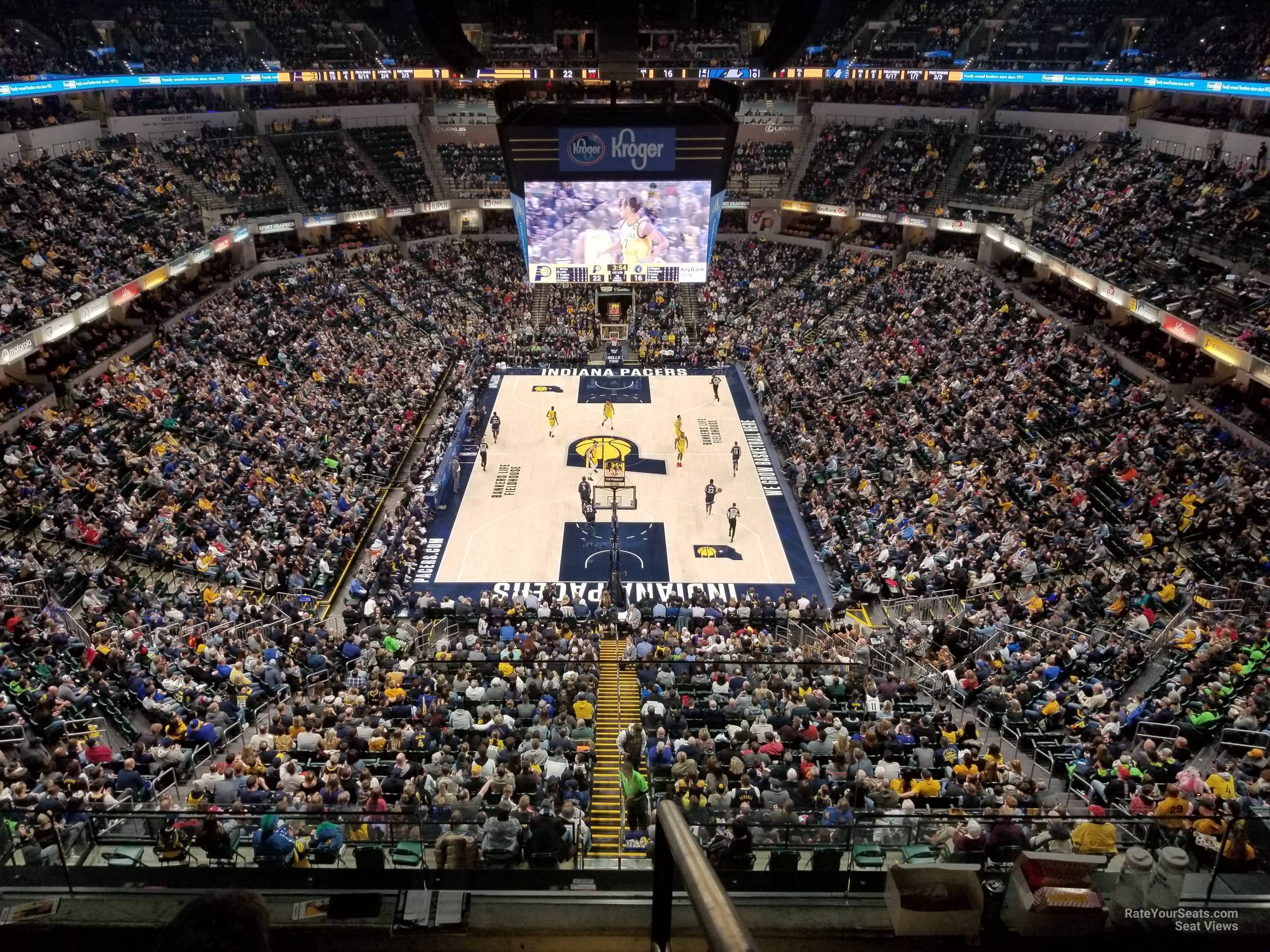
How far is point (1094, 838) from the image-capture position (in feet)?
20.1

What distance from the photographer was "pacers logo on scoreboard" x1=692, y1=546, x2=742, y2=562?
2648 centimetres

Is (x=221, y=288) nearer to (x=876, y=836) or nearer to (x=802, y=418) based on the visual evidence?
(x=802, y=418)

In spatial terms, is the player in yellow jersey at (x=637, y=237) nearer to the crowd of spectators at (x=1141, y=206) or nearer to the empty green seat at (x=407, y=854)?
the crowd of spectators at (x=1141, y=206)

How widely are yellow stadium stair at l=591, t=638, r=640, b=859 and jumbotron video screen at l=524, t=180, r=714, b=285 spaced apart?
14292mm

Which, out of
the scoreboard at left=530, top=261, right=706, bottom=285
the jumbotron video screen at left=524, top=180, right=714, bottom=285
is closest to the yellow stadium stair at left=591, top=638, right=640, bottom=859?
the scoreboard at left=530, top=261, right=706, bottom=285

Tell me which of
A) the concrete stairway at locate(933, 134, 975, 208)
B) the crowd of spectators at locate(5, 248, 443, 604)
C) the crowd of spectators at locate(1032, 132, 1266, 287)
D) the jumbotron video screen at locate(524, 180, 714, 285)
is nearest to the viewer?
the crowd of spectators at locate(5, 248, 443, 604)

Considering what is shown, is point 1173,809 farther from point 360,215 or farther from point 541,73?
point 360,215

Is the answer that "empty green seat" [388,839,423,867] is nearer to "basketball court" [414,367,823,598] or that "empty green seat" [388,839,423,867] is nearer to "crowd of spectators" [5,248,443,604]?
"crowd of spectators" [5,248,443,604]

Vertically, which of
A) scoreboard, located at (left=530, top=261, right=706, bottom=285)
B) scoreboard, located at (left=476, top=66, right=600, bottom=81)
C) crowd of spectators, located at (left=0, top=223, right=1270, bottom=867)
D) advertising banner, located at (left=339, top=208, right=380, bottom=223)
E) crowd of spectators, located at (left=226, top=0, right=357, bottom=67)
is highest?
crowd of spectators, located at (left=226, top=0, right=357, bottom=67)

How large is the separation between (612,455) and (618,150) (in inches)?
420

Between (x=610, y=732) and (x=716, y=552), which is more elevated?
(x=716, y=552)

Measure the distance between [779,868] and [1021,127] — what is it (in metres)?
47.0

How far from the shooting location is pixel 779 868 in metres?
6.00

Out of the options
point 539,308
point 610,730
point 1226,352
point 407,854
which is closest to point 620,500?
point 610,730
